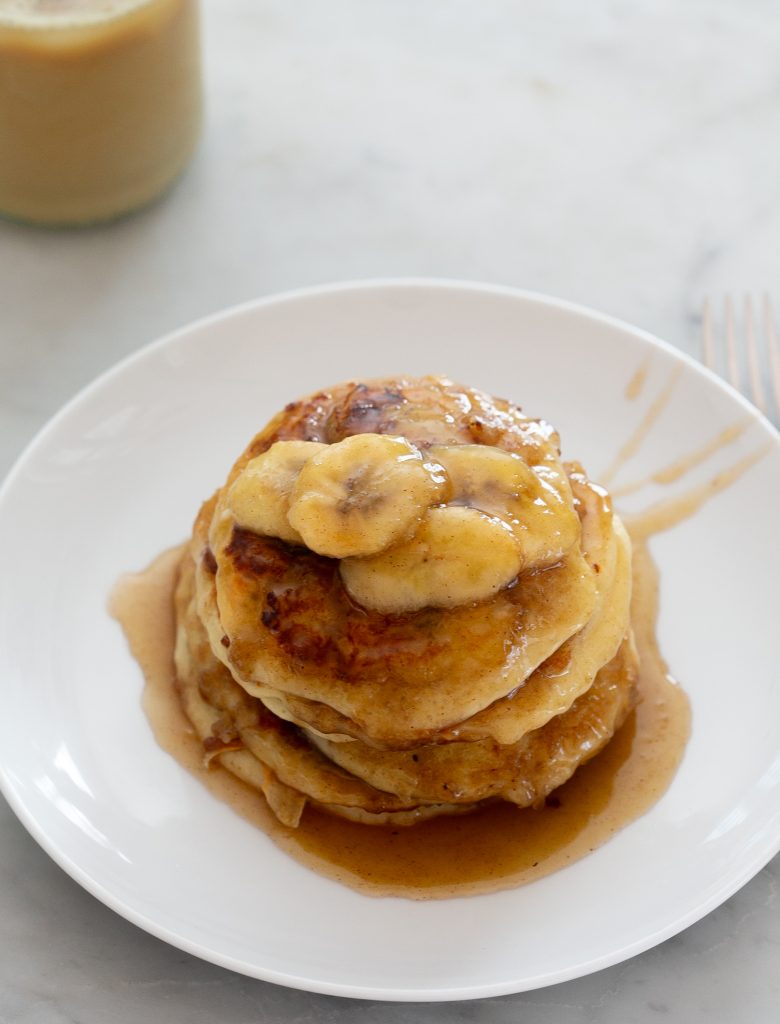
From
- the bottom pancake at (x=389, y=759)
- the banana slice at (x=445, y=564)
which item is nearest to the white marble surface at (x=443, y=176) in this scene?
the bottom pancake at (x=389, y=759)

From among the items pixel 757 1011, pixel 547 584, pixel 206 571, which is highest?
pixel 547 584

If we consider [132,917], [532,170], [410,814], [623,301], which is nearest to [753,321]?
[623,301]

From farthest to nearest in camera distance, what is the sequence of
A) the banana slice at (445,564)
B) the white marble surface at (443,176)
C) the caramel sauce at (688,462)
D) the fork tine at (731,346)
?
the white marble surface at (443,176)
the fork tine at (731,346)
the caramel sauce at (688,462)
the banana slice at (445,564)

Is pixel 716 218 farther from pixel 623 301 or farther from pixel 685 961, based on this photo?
pixel 685 961

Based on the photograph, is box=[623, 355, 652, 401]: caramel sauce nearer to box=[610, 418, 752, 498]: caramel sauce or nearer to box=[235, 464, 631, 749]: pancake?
box=[610, 418, 752, 498]: caramel sauce

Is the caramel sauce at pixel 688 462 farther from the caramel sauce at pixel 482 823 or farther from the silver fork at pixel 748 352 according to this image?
the caramel sauce at pixel 482 823

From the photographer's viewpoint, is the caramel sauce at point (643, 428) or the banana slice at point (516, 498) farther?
the caramel sauce at point (643, 428)

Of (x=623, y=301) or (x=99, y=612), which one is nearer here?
(x=99, y=612)
